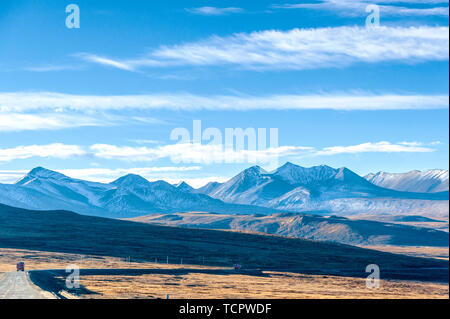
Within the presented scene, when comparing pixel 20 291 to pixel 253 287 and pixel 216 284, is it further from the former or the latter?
pixel 253 287

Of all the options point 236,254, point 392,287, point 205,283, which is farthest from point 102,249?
point 392,287

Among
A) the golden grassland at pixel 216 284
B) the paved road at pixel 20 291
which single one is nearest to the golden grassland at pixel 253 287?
the golden grassland at pixel 216 284

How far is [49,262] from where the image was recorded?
147m

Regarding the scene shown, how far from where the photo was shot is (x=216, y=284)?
Answer: 11175 cm

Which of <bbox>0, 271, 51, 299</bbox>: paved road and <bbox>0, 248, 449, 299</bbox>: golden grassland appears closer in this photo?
<bbox>0, 271, 51, 299</bbox>: paved road

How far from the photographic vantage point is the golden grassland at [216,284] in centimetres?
8950

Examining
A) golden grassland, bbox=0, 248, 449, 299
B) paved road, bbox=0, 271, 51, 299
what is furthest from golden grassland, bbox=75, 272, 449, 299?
paved road, bbox=0, 271, 51, 299

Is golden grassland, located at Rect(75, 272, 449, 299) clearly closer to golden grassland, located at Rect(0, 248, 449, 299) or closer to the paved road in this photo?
golden grassland, located at Rect(0, 248, 449, 299)

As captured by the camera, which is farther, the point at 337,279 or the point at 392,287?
the point at 337,279

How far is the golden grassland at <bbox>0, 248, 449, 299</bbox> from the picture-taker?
89.5m

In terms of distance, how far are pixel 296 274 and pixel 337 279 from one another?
11.6 meters
